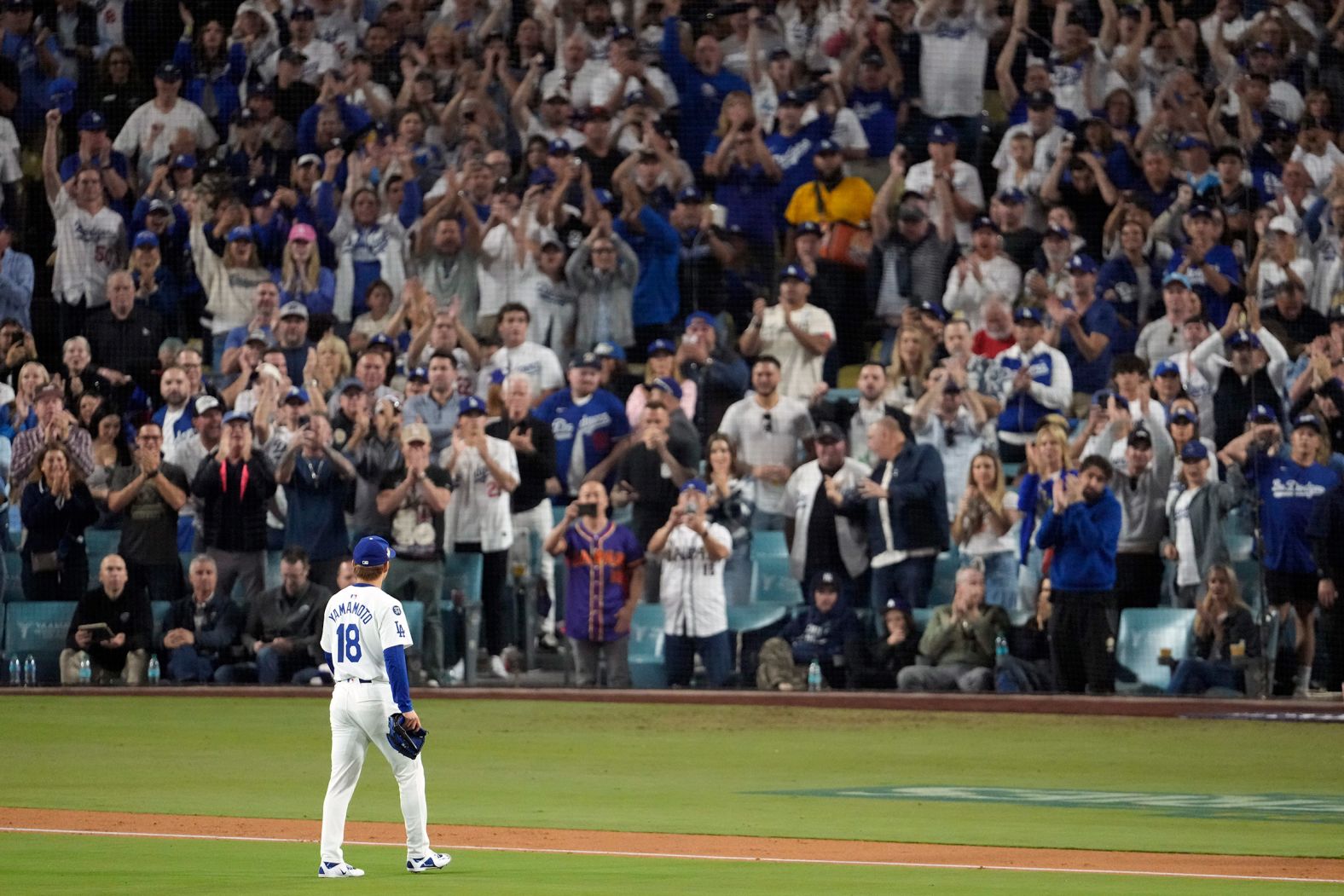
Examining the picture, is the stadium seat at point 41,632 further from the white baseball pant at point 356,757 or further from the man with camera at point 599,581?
the white baseball pant at point 356,757

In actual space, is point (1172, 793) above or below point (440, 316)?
below

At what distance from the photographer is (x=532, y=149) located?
66.0 ft

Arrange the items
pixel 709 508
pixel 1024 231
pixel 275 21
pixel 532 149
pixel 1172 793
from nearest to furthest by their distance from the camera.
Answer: pixel 1172 793, pixel 709 508, pixel 1024 231, pixel 532 149, pixel 275 21

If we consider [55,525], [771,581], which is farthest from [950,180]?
[55,525]

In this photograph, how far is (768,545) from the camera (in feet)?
56.7

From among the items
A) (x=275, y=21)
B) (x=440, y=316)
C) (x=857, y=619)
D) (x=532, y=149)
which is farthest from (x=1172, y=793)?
(x=275, y=21)

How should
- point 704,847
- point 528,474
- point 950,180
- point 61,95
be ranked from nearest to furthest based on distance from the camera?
point 704,847 < point 528,474 < point 950,180 < point 61,95

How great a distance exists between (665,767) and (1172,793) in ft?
10.6

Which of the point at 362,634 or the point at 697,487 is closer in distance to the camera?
the point at 362,634

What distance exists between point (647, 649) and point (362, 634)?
896cm

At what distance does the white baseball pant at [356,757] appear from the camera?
27.1 feet

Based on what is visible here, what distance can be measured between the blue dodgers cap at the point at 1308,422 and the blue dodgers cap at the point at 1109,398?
1.26 metres

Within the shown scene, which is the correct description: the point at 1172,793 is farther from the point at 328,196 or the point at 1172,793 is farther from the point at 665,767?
the point at 328,196

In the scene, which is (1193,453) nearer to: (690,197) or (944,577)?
(944,577)
